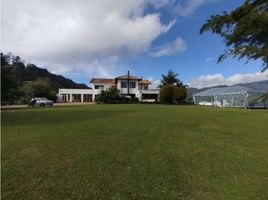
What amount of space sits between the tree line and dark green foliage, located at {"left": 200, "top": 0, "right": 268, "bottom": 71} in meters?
28.5

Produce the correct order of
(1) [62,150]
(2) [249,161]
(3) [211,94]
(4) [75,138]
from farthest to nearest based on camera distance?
(3) [211,94]
(4) [75,138]
(1) [62,150]
(2) [249,161]

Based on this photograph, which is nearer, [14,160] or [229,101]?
[14,160]

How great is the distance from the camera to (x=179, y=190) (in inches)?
165

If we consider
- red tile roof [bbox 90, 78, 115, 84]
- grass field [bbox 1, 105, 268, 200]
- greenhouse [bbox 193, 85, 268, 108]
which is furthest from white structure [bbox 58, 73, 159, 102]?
grass field [bbox 1, 105, 268, 200]

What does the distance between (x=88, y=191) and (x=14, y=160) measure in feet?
8.81

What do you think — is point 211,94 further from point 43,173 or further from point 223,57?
point 43,173

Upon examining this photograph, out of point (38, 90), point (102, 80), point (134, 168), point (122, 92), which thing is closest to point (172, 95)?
point (122, 92)

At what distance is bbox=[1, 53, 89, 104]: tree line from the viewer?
34.5 m

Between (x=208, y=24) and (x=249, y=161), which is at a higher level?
(x=208, y=24)

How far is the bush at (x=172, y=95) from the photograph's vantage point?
47469 mm

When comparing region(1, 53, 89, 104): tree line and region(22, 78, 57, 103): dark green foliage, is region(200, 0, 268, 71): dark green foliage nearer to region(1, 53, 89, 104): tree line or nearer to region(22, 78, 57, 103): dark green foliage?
region(1, 53, 89, 104): tree line

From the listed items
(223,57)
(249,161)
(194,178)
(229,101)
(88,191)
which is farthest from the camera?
(229,101)

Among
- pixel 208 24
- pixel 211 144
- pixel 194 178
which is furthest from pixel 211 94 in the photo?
pixel 194 178

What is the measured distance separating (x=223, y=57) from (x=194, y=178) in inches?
346
